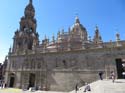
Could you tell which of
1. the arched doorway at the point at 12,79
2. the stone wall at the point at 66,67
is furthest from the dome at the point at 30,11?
the arched doorway at the point at 12,79

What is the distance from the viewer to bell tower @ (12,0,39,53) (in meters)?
40.7

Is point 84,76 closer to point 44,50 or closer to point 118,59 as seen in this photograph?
point 118,59

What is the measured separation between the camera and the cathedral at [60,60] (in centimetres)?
2722

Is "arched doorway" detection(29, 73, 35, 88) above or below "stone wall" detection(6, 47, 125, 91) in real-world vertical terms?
below

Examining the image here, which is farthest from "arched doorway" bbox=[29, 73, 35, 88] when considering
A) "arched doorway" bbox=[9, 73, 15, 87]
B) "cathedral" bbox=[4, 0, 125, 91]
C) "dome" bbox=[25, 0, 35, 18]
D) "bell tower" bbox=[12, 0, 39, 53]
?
"dome" bbox=[25, 0, 35, 18]

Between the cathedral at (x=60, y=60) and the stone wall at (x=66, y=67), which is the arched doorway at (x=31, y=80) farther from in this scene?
the stone wall at (x=66, y=67)

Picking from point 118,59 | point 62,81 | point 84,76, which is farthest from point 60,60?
point 118,59

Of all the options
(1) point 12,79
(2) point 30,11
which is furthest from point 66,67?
(2) point 30,11

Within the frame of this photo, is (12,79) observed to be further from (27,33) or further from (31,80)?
(27,33)

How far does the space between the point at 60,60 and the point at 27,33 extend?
15100mm

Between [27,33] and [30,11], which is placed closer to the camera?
[27,33]

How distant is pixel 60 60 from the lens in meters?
31.8

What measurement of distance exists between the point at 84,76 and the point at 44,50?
1154 centimetres

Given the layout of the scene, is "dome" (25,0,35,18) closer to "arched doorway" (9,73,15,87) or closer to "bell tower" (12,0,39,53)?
"bell tower" (12,0,39,53)
